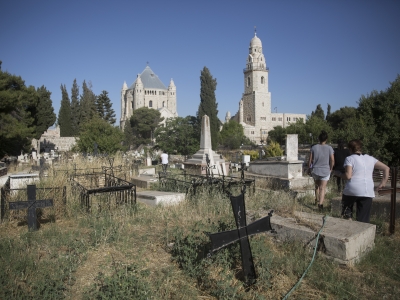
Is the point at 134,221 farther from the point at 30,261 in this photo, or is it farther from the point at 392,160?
the point at 392,160

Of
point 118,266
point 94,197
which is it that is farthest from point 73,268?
point 94,197

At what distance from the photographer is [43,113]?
1656 inches

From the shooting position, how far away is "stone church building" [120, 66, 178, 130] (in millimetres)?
87625

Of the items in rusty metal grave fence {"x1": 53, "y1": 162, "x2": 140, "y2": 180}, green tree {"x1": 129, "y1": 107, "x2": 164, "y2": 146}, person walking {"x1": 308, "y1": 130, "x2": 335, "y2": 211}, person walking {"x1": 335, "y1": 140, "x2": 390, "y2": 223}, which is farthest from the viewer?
green tree {"x1": 129, "y1": 107, "x2": 164, "y2": 146}

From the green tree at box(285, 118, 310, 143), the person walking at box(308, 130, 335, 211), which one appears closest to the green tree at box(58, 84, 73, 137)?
the green tree at box(285, 118, 310, 143)

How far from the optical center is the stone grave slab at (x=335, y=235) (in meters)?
3.66

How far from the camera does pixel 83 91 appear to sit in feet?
209

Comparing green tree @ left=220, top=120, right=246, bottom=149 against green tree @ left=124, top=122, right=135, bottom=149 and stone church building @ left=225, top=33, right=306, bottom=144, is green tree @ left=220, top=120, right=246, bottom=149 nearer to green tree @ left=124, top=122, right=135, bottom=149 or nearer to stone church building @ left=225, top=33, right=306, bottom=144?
stone church building @ left=225, top=33, right=306, bottom=144

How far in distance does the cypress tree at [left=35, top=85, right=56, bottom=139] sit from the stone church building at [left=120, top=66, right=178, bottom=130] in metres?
43.0

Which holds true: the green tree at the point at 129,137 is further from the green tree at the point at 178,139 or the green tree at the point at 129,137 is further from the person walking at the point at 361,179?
the person walking at the point at 361,179

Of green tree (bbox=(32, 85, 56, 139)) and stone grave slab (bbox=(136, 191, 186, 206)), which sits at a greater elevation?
green tree (bbox=(32, 85, 56, 139))

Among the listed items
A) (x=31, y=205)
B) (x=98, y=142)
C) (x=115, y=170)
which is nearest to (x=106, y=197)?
(x=31, y=205)

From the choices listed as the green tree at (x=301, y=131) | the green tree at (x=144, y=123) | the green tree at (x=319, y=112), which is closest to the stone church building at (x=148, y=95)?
the green tree at (x=144, y=123)

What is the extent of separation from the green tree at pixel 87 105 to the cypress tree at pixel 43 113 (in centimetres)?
1120
